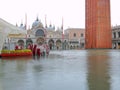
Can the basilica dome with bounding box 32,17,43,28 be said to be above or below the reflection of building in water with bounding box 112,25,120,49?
above

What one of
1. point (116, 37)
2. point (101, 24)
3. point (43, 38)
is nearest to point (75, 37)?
point (43, 38)

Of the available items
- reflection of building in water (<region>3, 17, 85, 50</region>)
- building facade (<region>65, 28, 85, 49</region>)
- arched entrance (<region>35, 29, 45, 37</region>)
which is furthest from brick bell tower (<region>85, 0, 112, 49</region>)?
building facade (<region>65, 28, 85, 49</region>)

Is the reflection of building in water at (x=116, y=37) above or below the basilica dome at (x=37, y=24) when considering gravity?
below

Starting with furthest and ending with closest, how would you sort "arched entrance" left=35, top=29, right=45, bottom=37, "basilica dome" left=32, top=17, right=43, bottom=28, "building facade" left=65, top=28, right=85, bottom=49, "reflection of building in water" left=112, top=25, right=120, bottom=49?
"building facade" left=65, top=28, right=85, bottom=49, "arched entrance" left=35, top=29, right=45, bottom=37, "basilica dome" left=32, top=17, right=43, bottom=28, "reflection of building in water" left=112, top=25, right=120, bottom=49

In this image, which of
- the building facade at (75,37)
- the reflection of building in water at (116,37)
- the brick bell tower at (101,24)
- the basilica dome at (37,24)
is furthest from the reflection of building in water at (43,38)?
the brick bell tower at (101,24)

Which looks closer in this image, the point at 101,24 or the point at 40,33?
the point at 101,24

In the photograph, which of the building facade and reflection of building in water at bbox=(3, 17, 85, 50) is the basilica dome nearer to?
reflection of building in water at bbox=(3, 17, 85, 50)

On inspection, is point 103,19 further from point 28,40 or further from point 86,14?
point 28,40

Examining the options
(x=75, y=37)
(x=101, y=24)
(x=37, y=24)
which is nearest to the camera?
(x=101, y=24)

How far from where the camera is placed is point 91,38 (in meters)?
62.9

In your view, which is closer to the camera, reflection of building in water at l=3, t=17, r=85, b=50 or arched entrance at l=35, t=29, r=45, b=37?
reflection of building in water at l=3, t=17, r=85, b=50

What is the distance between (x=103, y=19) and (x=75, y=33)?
42.6 metres

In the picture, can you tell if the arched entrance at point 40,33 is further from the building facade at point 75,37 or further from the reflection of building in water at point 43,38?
the building facade at point 75,37

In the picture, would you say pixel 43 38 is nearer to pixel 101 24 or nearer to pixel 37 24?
pixel 37 24
